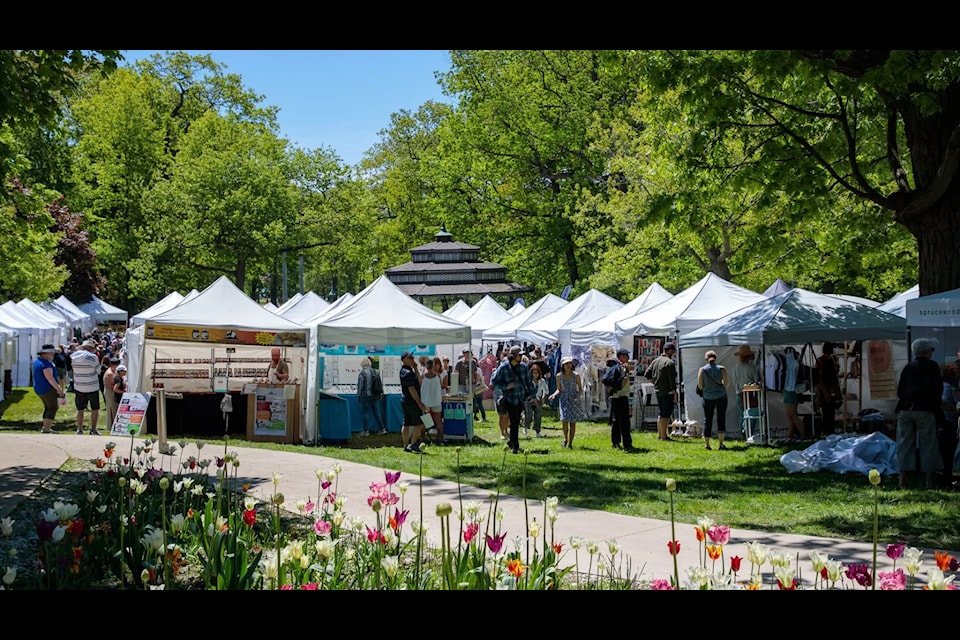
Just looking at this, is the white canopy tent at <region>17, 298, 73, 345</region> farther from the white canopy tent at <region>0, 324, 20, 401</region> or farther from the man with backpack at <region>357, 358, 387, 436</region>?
the man with backpack at <region>357, 358, 387, 436</region>

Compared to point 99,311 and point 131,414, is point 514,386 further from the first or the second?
point 99,311

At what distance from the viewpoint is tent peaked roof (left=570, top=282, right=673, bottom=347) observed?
2242 cm

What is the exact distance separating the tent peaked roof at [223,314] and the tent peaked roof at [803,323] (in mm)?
7983

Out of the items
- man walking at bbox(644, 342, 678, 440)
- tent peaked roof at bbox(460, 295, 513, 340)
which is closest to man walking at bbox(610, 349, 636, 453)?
man walking at bbox(644, 342, 678, 440)

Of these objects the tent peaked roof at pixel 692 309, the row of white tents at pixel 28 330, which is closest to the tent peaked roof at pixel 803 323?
the tent peaked roof at pixel 692 309

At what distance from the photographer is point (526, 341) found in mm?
26266

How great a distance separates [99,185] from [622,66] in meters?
39.4

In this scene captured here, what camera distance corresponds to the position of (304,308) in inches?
1160

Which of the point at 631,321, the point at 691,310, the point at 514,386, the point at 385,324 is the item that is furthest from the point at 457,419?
the point at 691,310

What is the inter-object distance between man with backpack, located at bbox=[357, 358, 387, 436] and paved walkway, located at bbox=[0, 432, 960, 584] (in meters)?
3.93

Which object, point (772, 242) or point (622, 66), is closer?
point (622, 66)

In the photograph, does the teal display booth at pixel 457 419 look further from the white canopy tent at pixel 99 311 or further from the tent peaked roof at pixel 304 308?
the white canopy tent at pixel 99 311
